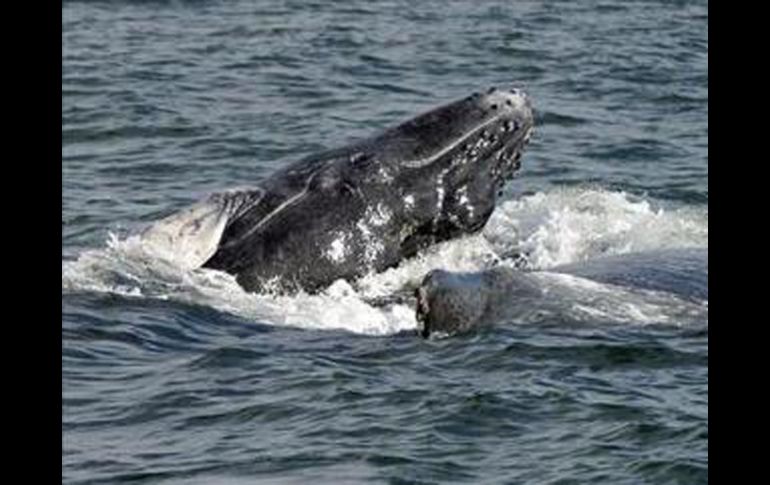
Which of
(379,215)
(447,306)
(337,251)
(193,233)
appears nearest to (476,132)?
(379,215)

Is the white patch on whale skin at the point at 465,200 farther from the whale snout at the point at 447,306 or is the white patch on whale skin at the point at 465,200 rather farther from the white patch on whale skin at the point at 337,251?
the whale snout at the point at 447,306

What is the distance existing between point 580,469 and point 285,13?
2080cm

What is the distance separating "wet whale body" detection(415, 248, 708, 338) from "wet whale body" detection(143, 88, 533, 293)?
0.96m

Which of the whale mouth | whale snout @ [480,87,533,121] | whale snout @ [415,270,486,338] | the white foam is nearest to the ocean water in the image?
the white foam

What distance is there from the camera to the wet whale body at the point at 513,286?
8758 millimetres

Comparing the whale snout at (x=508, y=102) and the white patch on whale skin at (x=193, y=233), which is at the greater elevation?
the whale snout at (x=508, y=102)

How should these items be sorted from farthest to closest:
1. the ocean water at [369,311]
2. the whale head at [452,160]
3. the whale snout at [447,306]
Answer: the whale head at [452,160], the whale snout at [447,306], the ocean water at [369,311]

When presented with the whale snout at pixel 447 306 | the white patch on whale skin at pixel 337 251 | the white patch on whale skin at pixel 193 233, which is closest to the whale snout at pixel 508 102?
the white patch on whale skin at pixel 337 251

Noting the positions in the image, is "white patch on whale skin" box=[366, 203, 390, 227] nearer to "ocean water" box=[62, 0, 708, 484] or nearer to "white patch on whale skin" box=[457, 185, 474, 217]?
"ocean water" box=[62, 0, 708, 484]

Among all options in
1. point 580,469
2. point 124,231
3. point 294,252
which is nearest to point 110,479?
point 580,469

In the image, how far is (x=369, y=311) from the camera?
966 cm

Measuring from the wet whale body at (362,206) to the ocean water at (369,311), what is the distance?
153 mm
